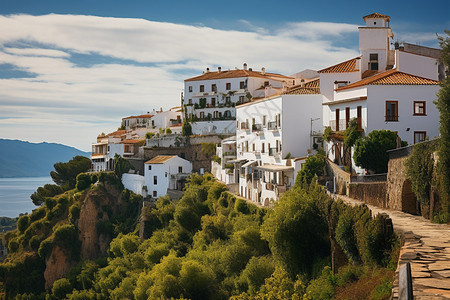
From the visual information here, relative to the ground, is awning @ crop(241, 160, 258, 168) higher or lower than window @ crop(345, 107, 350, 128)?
lower

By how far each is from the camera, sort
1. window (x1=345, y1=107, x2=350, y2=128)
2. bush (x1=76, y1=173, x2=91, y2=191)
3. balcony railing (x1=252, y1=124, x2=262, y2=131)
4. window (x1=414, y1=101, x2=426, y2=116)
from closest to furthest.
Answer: window (x1=414, y1=101, x2=426, y2=116)
window (x1=345, y1=107, x2=350, y2=128)
balcony railing (x1=252, y1=124, x2=262, y2=131)
bush (x1=76, y1=173, x2=91, y2=191)

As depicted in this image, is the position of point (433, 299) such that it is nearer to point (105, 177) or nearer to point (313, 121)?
point (313, 121)

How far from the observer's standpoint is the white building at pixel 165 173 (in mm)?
66938

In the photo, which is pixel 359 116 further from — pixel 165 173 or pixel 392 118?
pixel 165 173

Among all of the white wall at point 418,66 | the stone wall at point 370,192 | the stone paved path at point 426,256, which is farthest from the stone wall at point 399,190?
the white wall at point 418,66

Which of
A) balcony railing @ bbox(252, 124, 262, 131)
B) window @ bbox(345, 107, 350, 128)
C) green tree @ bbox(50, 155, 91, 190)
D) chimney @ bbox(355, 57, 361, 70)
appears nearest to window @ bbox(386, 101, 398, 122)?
window @ bbox(345, 107, 350, 128)

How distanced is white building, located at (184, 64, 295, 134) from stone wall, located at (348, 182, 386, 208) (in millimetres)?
40040

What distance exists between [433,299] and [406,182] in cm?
1575

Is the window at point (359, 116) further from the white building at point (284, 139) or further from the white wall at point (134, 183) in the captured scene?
the white wall at point (134, 183)

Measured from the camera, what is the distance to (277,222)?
92.5 ft

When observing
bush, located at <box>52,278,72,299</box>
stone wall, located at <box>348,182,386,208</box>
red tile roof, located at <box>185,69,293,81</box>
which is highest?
red tile roof, located at <box>185,69,293,81</box>

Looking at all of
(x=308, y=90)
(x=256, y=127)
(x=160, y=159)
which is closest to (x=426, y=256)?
(x=308, y=90)

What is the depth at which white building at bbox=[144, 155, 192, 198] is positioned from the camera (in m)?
66.9

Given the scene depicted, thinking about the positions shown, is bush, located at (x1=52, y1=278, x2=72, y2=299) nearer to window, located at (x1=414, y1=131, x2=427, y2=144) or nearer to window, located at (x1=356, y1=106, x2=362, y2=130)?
window, located at (x1=356, y1=106, x2=362, y2=130)
